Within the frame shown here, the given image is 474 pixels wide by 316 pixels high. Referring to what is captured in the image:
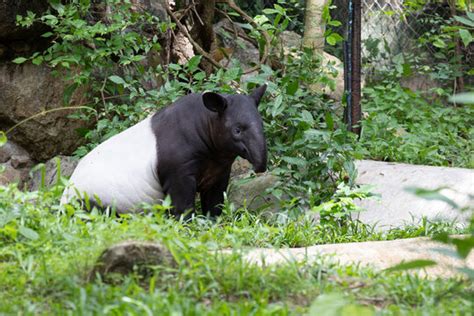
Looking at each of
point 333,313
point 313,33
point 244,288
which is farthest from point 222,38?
point 333,313

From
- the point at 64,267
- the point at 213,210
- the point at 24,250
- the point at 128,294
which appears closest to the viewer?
the point at 128,294

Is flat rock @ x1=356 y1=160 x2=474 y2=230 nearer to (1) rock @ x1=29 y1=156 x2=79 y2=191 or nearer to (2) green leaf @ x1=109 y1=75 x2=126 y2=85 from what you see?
(2) green leaf @ x1=109 y1=75 x2=126 y2=85

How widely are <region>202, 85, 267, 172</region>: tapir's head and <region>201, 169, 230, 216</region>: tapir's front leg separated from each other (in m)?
0.37

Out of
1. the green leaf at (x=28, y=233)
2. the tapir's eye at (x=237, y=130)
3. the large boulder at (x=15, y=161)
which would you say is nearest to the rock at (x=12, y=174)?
the large boulder at (x=15, y=161)

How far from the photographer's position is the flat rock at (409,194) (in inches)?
264

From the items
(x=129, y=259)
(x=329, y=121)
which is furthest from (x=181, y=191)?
(x=129, y=259)

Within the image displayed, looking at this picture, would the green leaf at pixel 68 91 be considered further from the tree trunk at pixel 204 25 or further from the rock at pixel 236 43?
the rock at pixel 236 43

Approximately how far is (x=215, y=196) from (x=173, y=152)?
69cm

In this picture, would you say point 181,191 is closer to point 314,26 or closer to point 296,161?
point 296,161

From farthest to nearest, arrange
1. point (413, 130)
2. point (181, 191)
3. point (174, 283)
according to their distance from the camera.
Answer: point (413, 130) → point (181, 191) → point (174, 283)

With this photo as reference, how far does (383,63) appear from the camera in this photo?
12023 millimetres

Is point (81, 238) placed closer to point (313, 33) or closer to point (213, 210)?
point (213, 210)

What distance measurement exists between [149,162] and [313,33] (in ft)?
11.7

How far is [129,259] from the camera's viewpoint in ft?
12.0
